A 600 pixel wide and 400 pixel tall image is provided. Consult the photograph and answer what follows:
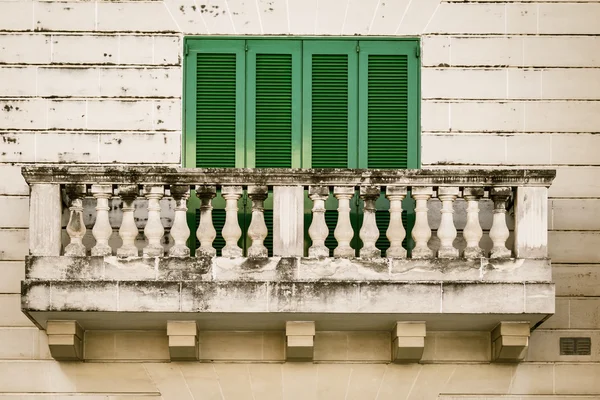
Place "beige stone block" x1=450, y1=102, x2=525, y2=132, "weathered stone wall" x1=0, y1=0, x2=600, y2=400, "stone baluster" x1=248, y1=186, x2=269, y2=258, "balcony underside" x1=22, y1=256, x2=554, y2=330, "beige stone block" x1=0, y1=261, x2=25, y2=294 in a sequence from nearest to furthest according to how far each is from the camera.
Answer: "balcony underside" x1=22, y1=256, x2=554, y2=330 < "stone baluster" x1=248, y1=186, x2=269, y2=258 < "weathered stone wall" x1=0, y1=0, x2=600, y2=400 < "beige stone block" x1=0, y1=261, x2=25, y2=294 < "beige stone block" x1=450, y1=102, x2=525, y2=132

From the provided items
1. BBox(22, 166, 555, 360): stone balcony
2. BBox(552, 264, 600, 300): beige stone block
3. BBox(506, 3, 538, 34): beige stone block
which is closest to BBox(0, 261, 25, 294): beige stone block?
BBox(22, 166, 555, 360): stone balcony

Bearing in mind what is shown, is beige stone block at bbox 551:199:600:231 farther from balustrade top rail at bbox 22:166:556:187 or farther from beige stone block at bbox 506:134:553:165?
balustrade top rail at bbox 22:166:556:187

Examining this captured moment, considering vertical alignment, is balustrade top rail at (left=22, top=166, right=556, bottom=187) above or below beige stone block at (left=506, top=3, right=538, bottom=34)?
below

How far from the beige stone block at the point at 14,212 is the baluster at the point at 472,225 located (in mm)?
4740

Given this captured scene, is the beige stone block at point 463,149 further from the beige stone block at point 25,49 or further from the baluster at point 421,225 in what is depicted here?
the beige stone block at point 25,49

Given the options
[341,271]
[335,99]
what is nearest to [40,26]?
[335,99]

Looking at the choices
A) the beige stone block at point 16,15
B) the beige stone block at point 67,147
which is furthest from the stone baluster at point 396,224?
the beige stone block at point 16,15

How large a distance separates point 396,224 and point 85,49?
4.08 m

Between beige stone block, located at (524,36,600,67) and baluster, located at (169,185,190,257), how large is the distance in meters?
4.14

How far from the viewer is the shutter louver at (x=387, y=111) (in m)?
15.2

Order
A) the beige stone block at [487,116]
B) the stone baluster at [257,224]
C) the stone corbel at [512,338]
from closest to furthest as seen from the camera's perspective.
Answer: the stone baluster at [257,224]
the stone corbel at [512,338]
the beige stone block at [487,116]

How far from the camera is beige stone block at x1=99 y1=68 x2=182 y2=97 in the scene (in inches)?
596

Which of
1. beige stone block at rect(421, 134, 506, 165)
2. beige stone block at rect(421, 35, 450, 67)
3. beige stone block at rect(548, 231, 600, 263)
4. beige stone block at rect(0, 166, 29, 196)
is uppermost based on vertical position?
beige stone block at rect(421, 35, 450, 67)

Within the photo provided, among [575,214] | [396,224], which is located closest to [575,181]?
[575,214]
